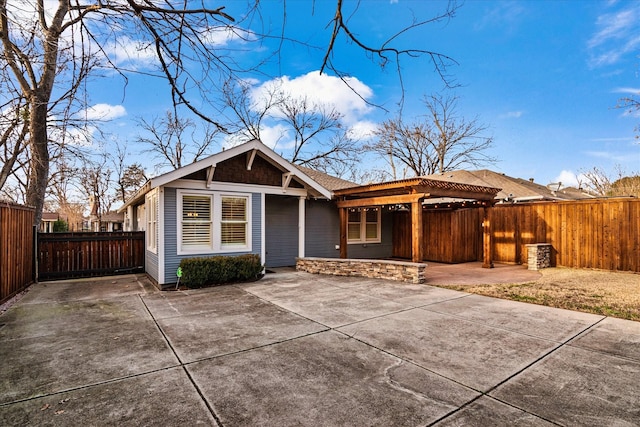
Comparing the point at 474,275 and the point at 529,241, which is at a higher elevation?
the point at 529,241

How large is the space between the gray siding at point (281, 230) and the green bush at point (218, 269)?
2.00 m

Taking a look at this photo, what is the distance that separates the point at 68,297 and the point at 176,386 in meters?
5.47

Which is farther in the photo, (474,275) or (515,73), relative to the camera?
(515,73)

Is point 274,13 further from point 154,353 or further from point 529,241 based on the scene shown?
point 529,241

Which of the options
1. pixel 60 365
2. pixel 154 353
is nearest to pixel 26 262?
pixel 60 365

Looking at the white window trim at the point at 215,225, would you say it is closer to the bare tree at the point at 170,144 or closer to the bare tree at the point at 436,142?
the bare tree at the point at 170,144

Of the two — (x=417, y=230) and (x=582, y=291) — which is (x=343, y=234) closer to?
(x=417, y=230)

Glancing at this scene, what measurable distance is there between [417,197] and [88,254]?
976cm

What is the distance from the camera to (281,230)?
34.6ft

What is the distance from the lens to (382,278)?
852 cm

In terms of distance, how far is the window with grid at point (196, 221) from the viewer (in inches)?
306

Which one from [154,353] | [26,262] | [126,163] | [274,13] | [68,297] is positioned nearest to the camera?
[274,13]

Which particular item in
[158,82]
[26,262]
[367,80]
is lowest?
[26,262]

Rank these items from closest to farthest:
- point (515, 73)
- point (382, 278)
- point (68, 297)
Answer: point (68, 297) < point (382, 278) < point (515, 73)
